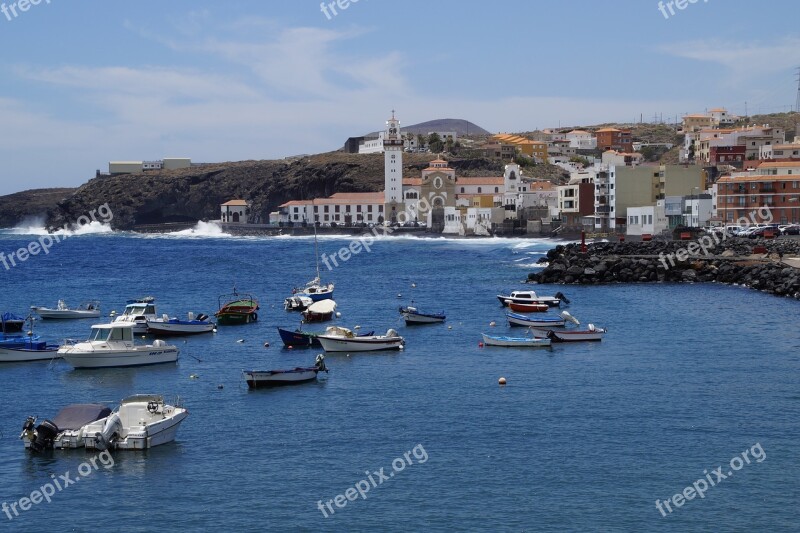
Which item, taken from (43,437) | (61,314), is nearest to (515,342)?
(43,437)

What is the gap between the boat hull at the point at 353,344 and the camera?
137 ft

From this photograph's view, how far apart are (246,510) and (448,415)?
9.44m

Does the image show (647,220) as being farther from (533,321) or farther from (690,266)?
(533,321)

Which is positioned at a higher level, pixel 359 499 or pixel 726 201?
pixel 726 201

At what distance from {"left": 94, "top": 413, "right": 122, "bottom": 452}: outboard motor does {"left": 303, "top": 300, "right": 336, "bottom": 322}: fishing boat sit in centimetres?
2650

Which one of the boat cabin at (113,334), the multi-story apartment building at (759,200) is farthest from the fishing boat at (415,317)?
the multi-story apartment building at (759,200)

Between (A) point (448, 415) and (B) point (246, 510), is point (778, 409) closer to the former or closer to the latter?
(A) point (448, 415)

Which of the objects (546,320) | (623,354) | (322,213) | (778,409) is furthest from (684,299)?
(322,213)

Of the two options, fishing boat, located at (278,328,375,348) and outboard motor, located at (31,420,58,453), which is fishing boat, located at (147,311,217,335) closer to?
fishing boat, located at (278,328,375,348)

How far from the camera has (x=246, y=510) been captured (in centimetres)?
2212

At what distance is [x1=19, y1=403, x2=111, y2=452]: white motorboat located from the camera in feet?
86.1

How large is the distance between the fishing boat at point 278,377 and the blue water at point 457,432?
1.87 feet

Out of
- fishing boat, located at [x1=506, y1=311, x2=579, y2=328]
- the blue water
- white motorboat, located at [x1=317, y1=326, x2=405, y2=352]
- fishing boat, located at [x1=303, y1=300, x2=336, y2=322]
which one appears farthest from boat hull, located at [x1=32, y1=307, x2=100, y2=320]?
fishing boat, located at [x1=506, y1=311, x2=579, y2=328]

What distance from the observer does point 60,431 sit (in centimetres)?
2673
